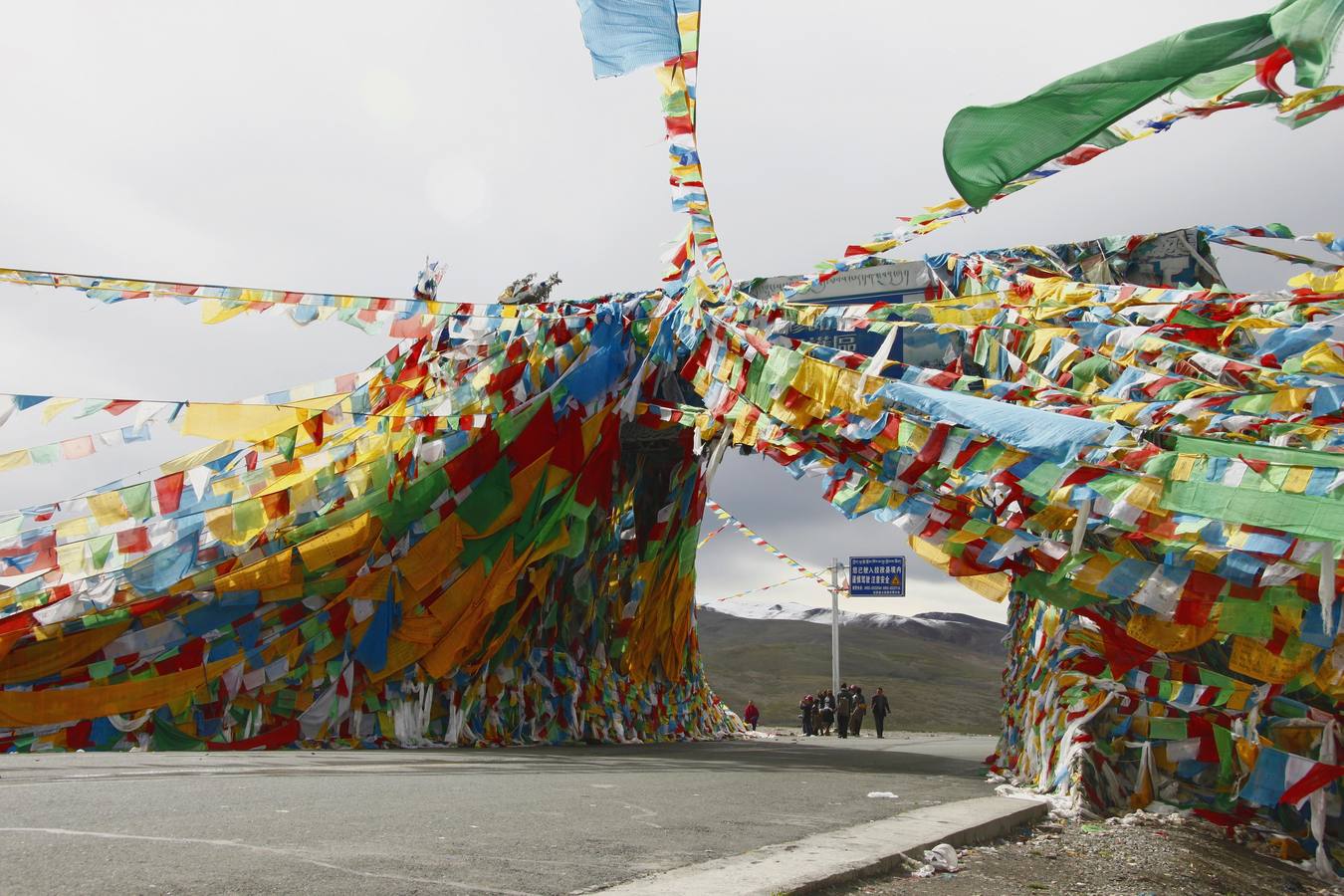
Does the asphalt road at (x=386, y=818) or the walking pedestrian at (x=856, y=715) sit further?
the walking pedestrian at (x=856, y=715)

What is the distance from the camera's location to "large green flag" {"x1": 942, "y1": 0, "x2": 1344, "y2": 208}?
5.00 metres

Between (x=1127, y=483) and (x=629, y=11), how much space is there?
7.59 meters

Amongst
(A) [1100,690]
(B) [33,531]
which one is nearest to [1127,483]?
(A) [1100,690]

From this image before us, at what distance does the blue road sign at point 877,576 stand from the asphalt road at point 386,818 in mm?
24206

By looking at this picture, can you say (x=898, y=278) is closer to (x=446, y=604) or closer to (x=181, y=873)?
(x=446, y=604)

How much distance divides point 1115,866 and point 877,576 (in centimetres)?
2856

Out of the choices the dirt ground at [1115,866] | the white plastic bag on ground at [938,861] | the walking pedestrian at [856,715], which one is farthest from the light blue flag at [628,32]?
the walking pedestrian at [856,715]

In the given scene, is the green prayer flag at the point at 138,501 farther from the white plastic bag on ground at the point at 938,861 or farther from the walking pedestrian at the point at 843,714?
the walking pedestrian at the point at 843,714

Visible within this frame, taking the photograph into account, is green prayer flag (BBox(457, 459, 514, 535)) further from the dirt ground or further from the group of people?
the group of people

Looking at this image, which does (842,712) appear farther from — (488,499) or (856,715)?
(488,499)

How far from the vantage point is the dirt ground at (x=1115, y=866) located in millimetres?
4781

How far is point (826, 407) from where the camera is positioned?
844cm

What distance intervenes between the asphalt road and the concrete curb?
0.17 m

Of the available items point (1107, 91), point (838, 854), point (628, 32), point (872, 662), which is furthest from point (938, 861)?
point (872, 662)
